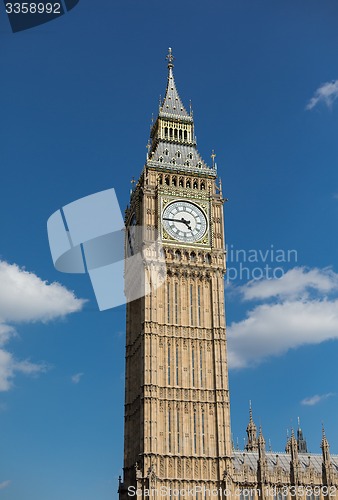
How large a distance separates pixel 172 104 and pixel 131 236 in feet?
66.6

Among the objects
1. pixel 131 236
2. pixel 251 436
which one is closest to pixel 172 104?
pixel 131 236

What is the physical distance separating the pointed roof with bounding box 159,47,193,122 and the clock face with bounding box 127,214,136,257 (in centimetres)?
1525

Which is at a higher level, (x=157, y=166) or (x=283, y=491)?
(x=157, y=166)

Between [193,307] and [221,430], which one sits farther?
[193,307]

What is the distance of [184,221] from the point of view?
8062 centimetres

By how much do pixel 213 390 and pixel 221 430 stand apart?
13.7 feet

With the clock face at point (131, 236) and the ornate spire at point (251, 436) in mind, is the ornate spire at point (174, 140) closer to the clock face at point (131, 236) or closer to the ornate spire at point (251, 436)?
the clock face at point (131, 236)

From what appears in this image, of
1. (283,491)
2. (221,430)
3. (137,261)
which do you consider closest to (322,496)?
(283,491)

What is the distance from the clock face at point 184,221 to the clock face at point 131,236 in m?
5.44

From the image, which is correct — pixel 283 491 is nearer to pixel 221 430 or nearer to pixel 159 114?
pixel 221 430

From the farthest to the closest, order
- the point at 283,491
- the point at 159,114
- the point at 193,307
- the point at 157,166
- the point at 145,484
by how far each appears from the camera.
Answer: the point at 159,114, the point at 157,166, the point at 193,307, the point at 283,491, the point at 145,484

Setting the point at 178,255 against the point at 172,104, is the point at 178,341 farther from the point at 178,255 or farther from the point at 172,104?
the point at 172,104

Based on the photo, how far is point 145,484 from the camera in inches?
2650

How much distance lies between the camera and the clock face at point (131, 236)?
83625 millimetres
